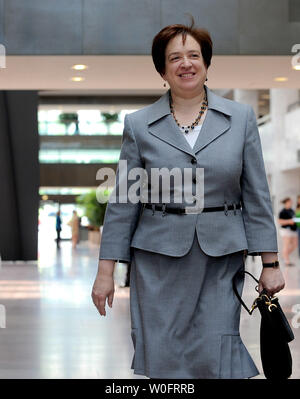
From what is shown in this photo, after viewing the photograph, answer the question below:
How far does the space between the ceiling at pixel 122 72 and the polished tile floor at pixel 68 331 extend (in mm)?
2800

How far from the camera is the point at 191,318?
3.41 metres

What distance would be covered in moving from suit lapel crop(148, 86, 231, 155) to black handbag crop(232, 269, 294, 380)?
2.42 ft

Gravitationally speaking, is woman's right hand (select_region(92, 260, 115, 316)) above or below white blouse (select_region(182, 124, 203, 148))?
below

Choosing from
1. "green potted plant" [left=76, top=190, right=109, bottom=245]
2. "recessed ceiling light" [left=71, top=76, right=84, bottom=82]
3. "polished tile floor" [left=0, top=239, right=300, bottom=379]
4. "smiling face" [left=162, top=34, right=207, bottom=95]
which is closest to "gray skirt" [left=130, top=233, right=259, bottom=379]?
"smiling face" [left=162, top=34, right=207, bottom=95]

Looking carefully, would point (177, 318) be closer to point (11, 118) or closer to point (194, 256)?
point (194, 256)

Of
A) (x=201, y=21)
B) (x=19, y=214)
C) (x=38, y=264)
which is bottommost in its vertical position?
(x=38, y=264)

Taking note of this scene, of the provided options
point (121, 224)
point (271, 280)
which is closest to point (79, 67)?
point (121, 224)

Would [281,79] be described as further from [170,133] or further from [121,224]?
[121,224]

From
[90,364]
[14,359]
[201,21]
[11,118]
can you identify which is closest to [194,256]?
[90,364]

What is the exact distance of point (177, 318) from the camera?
11.2 ft

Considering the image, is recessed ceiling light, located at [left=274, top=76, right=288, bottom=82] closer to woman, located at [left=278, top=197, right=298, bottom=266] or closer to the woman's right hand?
the woman's right hand

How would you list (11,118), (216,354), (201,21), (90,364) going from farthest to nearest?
1. (11,118)
2. (201,21)
3. (90,364)
4. (216,354)

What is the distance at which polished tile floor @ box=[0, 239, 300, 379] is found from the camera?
22.2 ft
